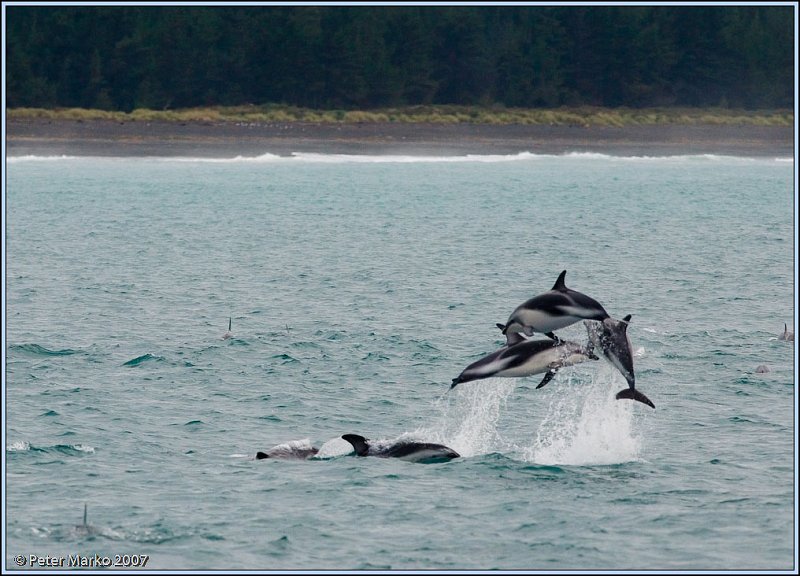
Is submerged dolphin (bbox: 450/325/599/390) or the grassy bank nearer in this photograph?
submerged dolphin (bbox: 450/325/599/390)

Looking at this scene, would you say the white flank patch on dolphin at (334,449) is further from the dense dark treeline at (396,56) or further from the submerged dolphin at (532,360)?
the dense dark treeline at (396,56)

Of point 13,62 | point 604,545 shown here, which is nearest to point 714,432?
point 604,545

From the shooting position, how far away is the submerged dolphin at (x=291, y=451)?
21.5 m

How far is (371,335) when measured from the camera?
3256 cm

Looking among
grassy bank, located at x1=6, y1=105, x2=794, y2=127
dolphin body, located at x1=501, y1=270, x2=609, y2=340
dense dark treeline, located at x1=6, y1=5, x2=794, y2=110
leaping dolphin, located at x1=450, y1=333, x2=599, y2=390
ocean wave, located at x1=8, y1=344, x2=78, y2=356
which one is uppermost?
dense dark treeline, located at x1=6, y1=5, x2=794, y2=110

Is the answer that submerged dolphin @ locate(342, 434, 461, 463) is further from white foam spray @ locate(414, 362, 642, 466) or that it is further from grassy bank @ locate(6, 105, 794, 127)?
grassy bank @ locate(6, 105, 794, 127)

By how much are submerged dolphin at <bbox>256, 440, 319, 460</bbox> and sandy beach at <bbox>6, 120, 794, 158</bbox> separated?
84731mm

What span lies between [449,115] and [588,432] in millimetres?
100706

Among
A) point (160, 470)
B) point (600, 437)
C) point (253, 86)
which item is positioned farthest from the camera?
point (253, 86)

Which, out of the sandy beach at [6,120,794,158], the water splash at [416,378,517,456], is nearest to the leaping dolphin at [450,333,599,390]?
the water splash at [416,378,517,456]

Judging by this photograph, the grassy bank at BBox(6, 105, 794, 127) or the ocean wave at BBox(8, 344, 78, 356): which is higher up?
Answer: the grassy bank at BBox(6, 105, 794, 127)

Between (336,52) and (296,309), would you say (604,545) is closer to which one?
(296,309)

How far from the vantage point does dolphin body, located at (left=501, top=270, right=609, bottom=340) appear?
18281mm

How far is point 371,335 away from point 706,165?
86603mm
